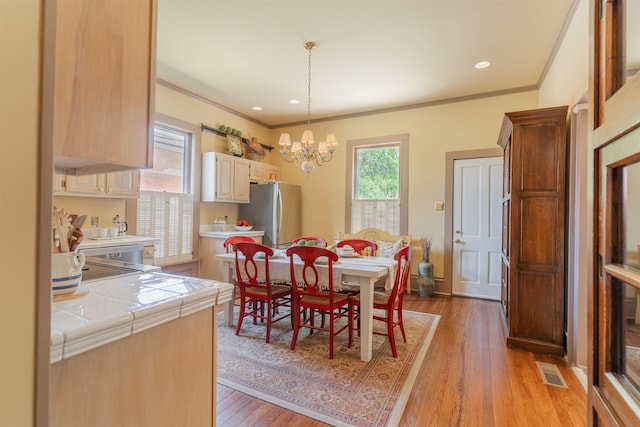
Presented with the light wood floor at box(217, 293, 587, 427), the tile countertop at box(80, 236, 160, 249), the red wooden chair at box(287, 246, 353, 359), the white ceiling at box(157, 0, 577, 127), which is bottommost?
the light wood floor at box(217, 293, 587, 427)

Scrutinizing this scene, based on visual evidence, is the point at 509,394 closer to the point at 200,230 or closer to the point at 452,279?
the point at 452,279

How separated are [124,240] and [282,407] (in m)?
2.51

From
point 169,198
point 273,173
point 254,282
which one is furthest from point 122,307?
point 273,173

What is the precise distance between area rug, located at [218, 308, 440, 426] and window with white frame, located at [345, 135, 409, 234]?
89.2 inches

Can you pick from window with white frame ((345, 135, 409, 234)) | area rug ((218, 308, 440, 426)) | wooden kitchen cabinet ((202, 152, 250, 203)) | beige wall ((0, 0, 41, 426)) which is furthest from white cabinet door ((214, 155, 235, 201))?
beige wall ((0, 0, 41, 426))

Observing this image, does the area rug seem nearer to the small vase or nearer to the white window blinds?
the small vase

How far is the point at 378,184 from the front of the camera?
5344mm

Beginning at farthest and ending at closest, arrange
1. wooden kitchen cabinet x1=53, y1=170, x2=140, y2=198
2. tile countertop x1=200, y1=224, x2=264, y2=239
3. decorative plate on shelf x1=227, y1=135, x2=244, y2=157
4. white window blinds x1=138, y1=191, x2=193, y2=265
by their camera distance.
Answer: decorative plate on shelf x1=227, y1=135, x2=244, y2=157
tile countertop x1=200, y1=224, x2=264, y2=239
white window blinds x1=138, y1=191, x2=193, y2=265
wooden kitchen cabinet x1=53, y1=170, x2=140, y2=198

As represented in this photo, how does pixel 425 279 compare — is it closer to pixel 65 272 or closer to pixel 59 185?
pixel 65 272

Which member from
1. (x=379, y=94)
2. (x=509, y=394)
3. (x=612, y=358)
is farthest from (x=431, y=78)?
(x=612, y=358)

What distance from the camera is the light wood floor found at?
1848mm

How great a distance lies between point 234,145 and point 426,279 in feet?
12.3

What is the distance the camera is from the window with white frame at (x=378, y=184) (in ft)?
16.6

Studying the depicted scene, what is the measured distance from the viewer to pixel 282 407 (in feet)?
6.42
